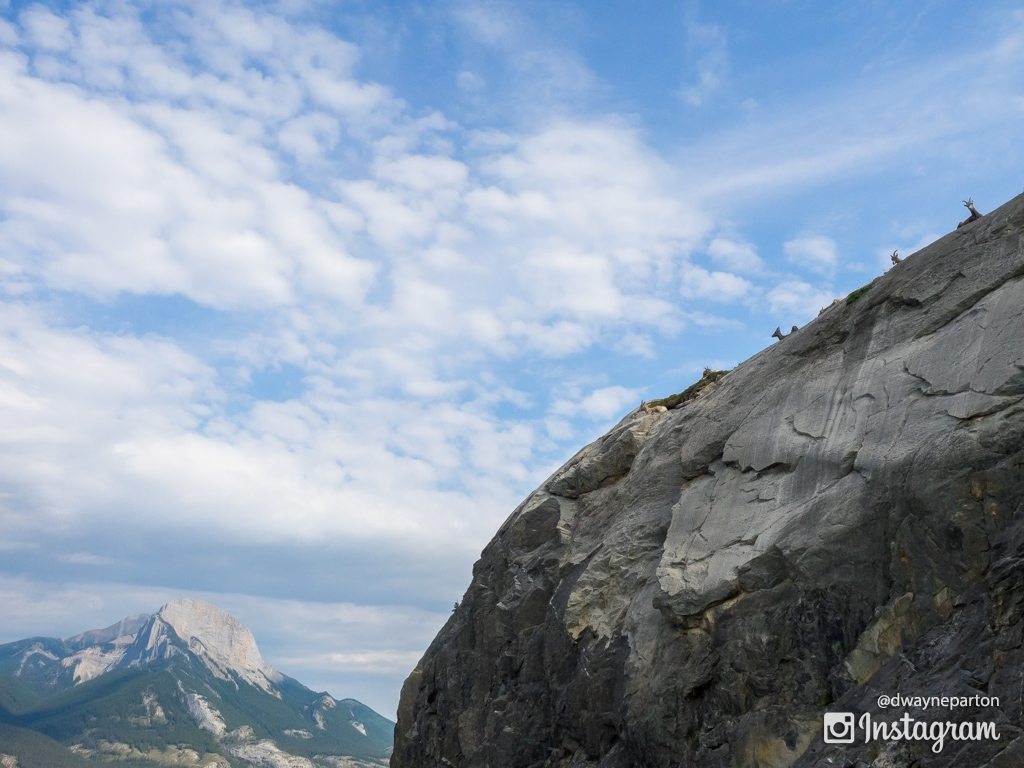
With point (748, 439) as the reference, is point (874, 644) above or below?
below

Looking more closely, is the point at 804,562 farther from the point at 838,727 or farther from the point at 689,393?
the point at 689,393

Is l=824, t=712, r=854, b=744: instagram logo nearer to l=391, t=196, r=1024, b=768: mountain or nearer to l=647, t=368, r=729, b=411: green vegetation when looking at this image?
l=391, t=196, r=1024, b=768: mountain

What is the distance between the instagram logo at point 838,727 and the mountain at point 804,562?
0.51 feet

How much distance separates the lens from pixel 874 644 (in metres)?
22.5

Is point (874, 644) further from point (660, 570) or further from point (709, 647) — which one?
point (660, 570)

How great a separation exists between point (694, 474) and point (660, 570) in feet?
14.6

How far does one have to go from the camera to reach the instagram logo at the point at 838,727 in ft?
70.4

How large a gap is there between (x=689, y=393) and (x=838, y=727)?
19.5m

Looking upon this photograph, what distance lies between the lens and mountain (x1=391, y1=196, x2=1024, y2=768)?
2111 centimetres

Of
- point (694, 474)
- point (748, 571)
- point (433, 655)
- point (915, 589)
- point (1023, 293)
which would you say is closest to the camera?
point (915, 589)

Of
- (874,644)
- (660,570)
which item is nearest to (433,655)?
(660,570)

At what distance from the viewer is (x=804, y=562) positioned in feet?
81.4

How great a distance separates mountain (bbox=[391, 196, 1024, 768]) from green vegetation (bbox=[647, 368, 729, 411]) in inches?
81.0

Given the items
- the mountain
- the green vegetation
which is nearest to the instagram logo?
the mountain
